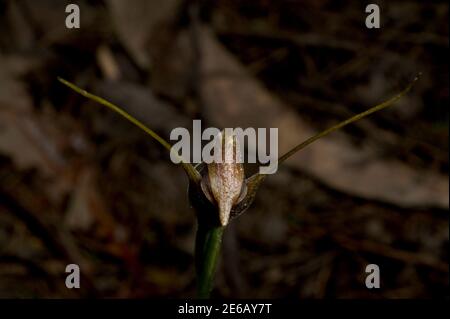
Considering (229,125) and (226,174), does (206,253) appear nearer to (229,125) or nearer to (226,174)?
(226,174)

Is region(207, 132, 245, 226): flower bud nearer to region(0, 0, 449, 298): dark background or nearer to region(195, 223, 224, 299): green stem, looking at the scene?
region(195, 223, 224, 299): green stem

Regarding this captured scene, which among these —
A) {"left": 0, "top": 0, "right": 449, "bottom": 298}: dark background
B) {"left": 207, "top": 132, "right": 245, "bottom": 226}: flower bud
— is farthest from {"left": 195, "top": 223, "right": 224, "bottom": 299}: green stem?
{"left": 0, "top": 0, "right": 449, "bottom": 298}: dark background

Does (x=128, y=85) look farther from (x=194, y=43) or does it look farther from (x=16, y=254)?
(x=16, y=254)

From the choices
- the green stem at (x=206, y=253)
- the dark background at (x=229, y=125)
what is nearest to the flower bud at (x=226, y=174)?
the green stem at (x=206, y=253)

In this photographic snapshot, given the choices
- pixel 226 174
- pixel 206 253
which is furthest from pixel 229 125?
pixel 226 174
